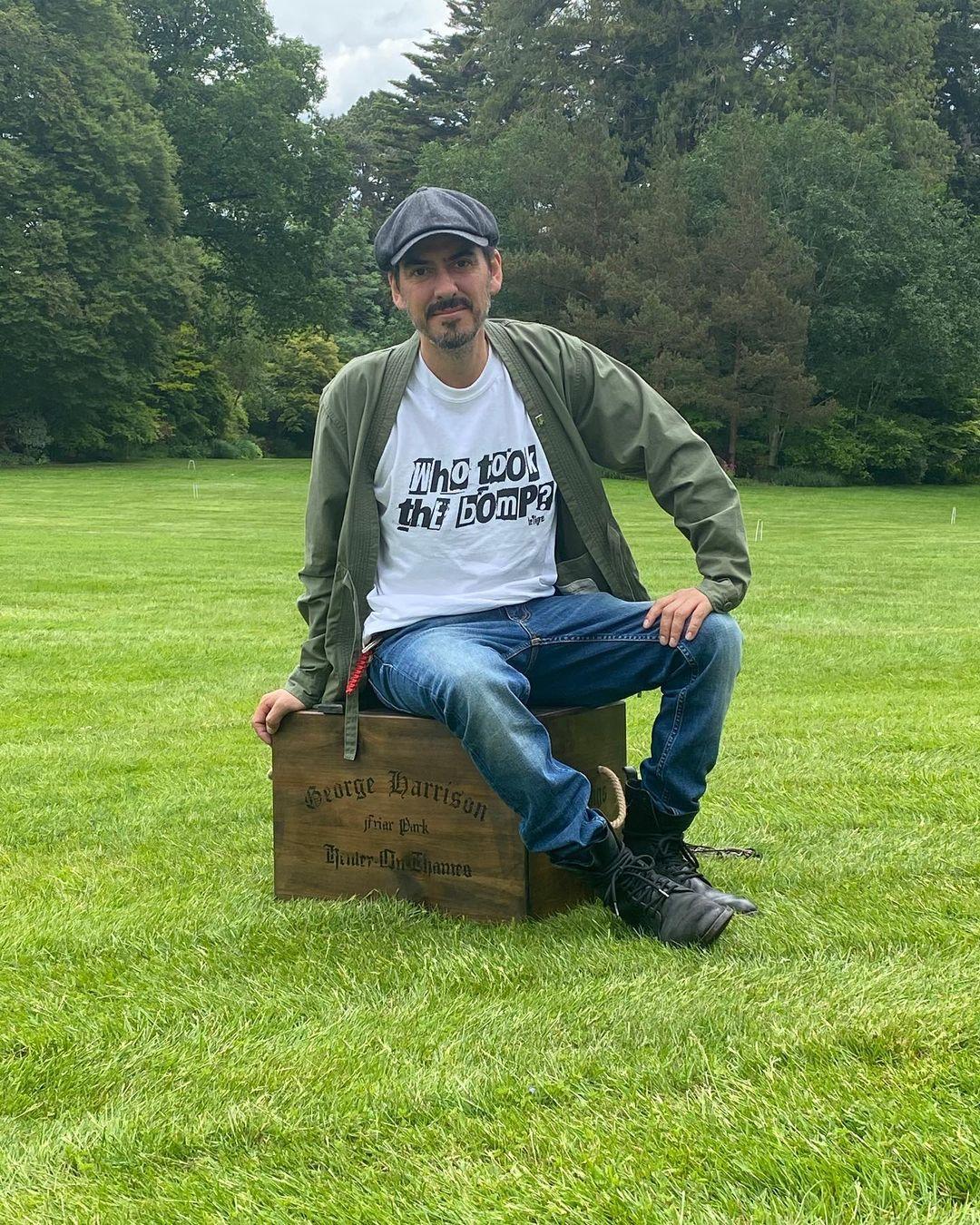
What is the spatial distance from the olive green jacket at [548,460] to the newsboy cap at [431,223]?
0.92 feet

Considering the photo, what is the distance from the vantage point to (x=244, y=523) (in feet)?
73.7

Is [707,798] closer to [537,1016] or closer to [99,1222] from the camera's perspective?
[537,1016]

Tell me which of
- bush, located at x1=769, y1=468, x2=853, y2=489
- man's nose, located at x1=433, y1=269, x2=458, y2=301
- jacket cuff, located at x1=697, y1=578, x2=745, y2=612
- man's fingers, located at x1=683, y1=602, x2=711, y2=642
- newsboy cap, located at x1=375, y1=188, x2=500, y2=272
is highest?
newsboy cap, located at x1=375, y1=188, x2=500, y2=272

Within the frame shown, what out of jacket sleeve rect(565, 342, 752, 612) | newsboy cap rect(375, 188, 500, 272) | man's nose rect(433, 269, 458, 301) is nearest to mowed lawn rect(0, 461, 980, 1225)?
jacket sleeve rect(565, 342, 752, 612)

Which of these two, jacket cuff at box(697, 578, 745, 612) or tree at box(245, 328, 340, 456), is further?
tree at box(245, 328, 340, 456)

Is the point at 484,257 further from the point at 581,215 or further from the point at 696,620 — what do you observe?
the point at 581,215

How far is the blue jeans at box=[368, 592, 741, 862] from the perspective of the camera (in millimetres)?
3176

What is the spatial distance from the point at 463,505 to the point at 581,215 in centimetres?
3856

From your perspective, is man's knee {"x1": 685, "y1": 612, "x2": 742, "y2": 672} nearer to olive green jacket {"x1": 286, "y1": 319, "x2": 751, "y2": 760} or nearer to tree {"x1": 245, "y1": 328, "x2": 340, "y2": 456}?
olive green jacket {"x1": 286, "y1": 319, "x2": 751, "y2": 760}

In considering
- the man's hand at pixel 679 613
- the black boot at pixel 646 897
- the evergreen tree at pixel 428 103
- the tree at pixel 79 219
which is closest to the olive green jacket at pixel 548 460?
the man's hand at pixel 679 613

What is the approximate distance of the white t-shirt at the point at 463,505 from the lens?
3.60m

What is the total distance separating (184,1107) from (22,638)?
721 centimetres

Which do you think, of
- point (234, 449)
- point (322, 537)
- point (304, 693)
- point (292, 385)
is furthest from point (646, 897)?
point (292, 385)

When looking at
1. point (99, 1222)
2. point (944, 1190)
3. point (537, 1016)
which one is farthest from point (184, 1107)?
point (944, 1190)
